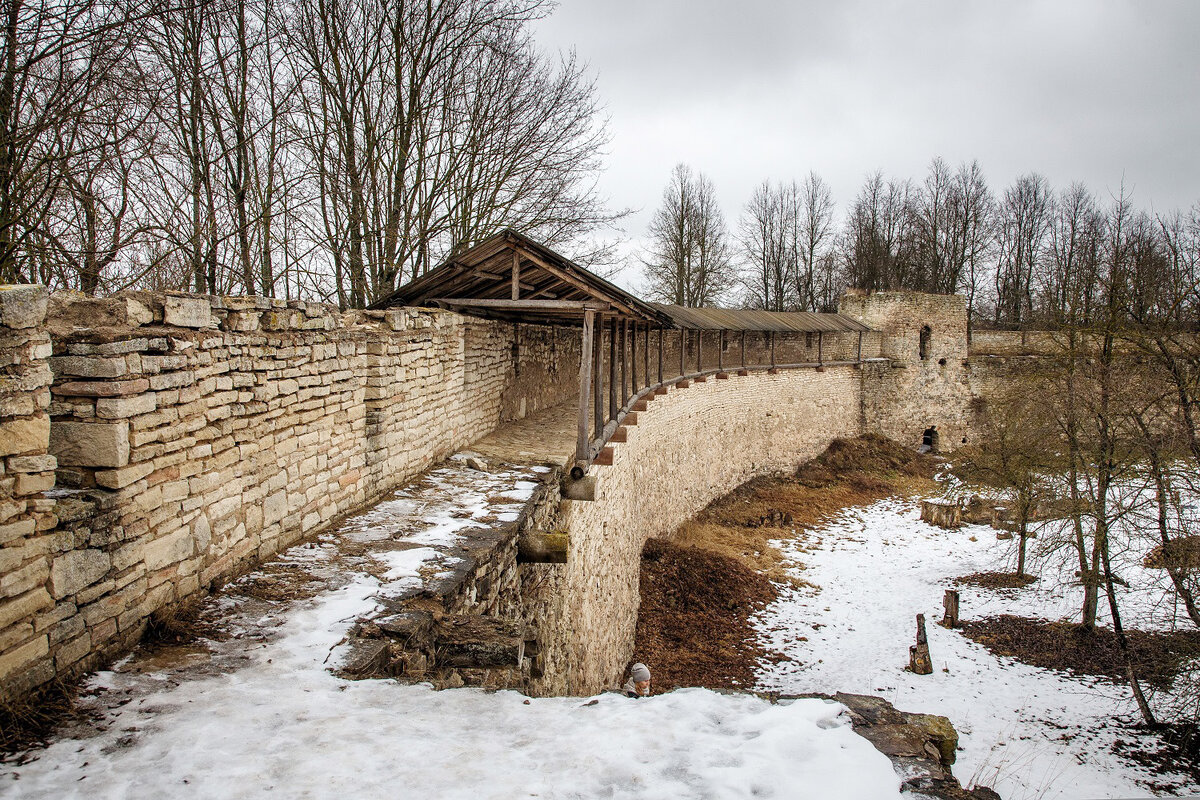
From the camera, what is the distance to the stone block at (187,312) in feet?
11.4

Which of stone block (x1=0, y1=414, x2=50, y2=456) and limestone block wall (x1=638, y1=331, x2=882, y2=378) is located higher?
limestone block wall (x1=638, y1=331, x2=882, y2=378)

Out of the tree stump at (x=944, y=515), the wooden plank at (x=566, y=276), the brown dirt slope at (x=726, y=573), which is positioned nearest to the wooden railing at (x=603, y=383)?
the wooden plank at (x=566, y=276)

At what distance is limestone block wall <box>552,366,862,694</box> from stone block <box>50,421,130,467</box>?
3986 millimetres

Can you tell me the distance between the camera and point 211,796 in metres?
2.18

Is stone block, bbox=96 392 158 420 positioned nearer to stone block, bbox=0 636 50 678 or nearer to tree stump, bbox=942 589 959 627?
stone block, bbox=0 636 50 678

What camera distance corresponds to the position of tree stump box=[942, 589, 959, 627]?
1100cm

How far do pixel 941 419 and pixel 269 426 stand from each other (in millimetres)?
24873

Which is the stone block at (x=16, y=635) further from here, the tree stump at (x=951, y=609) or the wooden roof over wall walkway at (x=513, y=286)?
the tree stump at (x=951, y=609)

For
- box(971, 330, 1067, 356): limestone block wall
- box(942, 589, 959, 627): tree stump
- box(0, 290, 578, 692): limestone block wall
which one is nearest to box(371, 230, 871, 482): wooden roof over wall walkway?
box(0, 290, 578, 692): limestone block wall

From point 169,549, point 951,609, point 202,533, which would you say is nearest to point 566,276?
point 202,533

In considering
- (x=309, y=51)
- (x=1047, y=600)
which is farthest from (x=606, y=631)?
(x=309, y=51)

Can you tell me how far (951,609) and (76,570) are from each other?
11761mm

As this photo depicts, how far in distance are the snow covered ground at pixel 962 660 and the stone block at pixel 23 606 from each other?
546cm

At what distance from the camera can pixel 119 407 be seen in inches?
122
